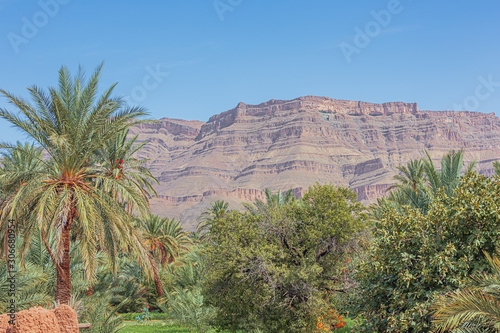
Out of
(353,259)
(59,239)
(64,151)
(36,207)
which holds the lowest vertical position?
(353,259)

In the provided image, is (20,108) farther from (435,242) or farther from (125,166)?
(435,242)

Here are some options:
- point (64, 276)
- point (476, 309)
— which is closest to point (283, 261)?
point (64, 276)

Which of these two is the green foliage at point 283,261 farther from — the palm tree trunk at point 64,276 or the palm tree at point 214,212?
the palm tree at point 214,212

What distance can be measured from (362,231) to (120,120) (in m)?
9.69

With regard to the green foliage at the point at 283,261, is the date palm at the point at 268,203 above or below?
above

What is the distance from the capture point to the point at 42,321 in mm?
9945

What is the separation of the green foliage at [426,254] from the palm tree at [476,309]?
3.54 ft

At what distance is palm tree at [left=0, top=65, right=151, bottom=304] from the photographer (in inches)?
539

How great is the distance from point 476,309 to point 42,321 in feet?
29.6

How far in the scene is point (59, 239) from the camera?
14.1 meters

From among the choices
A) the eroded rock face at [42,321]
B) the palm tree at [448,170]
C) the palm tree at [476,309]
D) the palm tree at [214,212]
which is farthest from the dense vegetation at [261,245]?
the palm tree at [214,212]

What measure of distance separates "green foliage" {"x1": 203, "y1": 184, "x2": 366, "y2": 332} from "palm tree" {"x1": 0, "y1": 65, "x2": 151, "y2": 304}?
2.99 m

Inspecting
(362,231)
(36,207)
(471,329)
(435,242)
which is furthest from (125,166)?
(471,329)

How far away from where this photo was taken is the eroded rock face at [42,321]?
31.5ft
